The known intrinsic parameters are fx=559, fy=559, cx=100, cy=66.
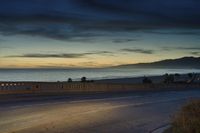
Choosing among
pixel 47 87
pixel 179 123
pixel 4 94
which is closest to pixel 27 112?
pixel 179 123

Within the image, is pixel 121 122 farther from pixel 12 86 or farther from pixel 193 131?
pixel 12 86

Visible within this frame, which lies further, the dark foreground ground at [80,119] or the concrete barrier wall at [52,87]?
the concrete barrier wall at [52,87]

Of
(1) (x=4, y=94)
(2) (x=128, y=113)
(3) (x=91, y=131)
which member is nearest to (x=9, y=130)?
(3) (x=91, y=131)

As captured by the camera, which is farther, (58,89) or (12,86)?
(58,89)

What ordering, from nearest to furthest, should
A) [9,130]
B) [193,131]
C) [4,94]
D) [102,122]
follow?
[193,131] < [9,130] < [102,122] < [4,94]

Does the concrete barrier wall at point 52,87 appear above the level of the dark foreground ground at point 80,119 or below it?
above

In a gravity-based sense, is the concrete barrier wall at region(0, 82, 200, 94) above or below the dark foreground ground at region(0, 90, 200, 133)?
above

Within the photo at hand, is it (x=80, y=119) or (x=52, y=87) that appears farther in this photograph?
(x=52, y=87)

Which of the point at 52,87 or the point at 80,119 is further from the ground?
the point at 52,87

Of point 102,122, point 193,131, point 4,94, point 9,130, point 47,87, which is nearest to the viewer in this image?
point 193,131

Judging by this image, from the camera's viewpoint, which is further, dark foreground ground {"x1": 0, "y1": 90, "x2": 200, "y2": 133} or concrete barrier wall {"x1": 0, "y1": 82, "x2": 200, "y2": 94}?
concrete barrier wall {"x1": 0, "y1": 82, "x2": 200, "y2": 94}

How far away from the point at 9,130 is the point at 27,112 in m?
5.98

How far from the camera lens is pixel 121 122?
62.9ft

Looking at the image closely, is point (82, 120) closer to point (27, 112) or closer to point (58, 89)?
point (27, 112)
